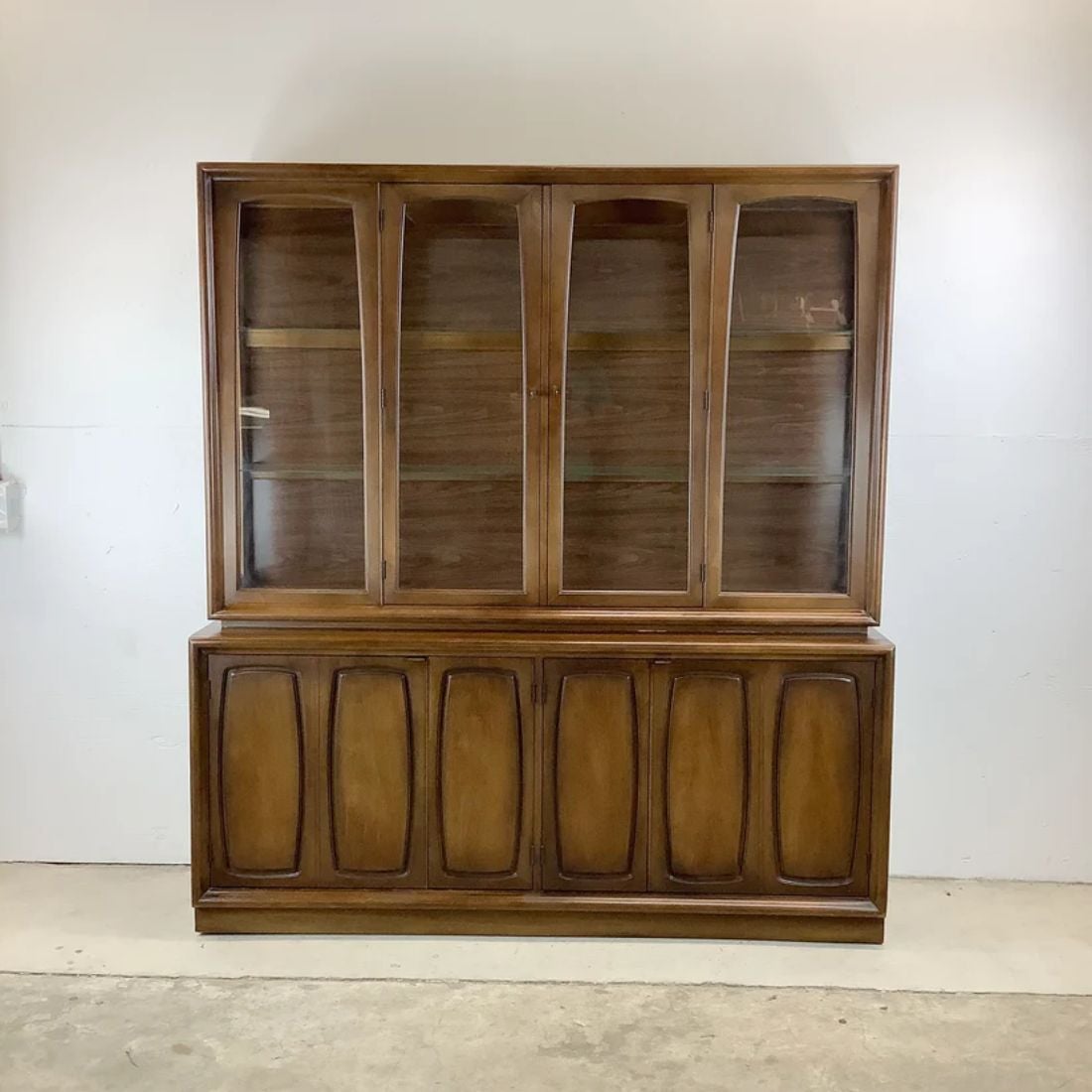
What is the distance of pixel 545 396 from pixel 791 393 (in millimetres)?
673

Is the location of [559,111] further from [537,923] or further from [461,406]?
[537,923]

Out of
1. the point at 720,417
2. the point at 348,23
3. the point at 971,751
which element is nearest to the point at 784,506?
the point at 720,417

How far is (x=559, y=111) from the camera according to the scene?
9.77 feet

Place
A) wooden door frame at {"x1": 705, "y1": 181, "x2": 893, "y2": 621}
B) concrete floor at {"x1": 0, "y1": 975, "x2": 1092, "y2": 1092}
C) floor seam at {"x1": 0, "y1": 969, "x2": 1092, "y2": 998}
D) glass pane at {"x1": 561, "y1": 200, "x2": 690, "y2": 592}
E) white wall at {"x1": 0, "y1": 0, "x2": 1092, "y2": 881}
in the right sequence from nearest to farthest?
concrete floor at {"x1": 0, "y1": 975, "x2": 1092, "y2": 1092} < floor seam at {"x1": 0, "y1": 969, "x2": 1092, "y2": 998} < wooden door frame at {"x1": 705, "y1": 181, "x2": 893, "y2": 621} < glass pane at {"x1": 561, "y1": 200, "x2": 690, "y2": 592} < white wall at {"x1": 0, "y1": 0, "x2": 1092, "y2": 881}

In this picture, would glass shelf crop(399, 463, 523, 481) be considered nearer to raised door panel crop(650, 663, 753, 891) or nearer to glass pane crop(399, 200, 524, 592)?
glass pane crop(399, 200, 524, 592)

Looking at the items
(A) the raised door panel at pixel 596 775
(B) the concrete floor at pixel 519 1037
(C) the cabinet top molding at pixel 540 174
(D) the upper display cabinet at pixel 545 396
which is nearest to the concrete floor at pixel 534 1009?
(B) the concrete floor at pixel 519 1037

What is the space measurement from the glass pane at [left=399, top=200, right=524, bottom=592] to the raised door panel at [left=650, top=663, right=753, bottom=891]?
1.76 ft

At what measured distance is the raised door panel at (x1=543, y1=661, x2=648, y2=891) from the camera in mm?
2670

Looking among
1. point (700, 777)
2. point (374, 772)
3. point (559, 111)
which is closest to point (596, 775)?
point (700, 777)

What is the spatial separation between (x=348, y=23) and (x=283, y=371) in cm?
112

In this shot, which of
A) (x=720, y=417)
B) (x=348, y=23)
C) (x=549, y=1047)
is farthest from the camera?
(x=348, y=23)

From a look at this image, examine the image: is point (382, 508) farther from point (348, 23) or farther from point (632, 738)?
point (348, 23)

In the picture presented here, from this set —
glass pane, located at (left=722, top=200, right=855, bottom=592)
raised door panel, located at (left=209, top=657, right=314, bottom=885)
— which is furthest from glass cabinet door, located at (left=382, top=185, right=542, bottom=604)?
glass pane, located at (left=722, top=200, right=855, bottom=592)

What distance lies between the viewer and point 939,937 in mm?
2744
